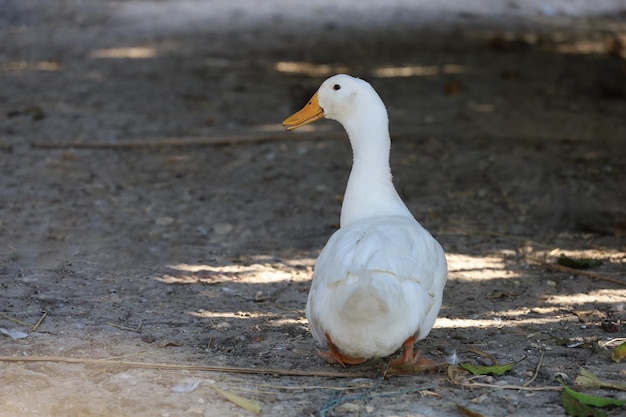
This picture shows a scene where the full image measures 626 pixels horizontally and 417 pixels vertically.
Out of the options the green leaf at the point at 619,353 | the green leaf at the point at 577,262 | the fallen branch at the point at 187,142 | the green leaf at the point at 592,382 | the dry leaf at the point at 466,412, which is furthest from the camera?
the fallen branch at the point at 187,142

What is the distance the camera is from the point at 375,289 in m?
3.34

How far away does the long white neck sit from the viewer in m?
4.26

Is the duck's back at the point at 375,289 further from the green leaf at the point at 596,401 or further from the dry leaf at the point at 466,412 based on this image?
the green leaf at the point at 596,401

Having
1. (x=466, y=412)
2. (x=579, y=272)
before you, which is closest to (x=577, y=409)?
(x=466, y=412)

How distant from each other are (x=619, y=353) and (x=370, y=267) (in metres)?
1.21

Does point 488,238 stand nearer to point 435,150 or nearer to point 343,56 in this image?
point 435,150

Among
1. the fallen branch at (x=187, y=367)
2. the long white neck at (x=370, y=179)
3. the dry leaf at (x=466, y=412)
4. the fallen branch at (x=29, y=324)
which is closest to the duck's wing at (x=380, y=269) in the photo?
the fallen branch at (x=187, y=367)

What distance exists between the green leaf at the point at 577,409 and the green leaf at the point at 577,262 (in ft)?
6.28

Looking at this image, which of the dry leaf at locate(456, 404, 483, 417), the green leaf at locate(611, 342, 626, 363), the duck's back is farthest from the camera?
the green leaf at locate(611, 342, 626, 363)

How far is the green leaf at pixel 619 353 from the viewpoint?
153 inches

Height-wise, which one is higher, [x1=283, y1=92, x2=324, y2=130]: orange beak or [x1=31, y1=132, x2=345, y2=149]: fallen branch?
[x1=283, y1=92, x2=324, y2=130]: orange beak

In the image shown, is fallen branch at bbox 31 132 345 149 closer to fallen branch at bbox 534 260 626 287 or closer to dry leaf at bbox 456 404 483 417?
fallen branch at bbox 534 260 626 287

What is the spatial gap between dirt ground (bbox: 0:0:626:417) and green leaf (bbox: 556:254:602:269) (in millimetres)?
71

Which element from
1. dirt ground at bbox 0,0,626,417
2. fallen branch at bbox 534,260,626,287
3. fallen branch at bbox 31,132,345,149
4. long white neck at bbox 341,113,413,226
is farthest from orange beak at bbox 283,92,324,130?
fallen branch at bbox 31,132,345,149
